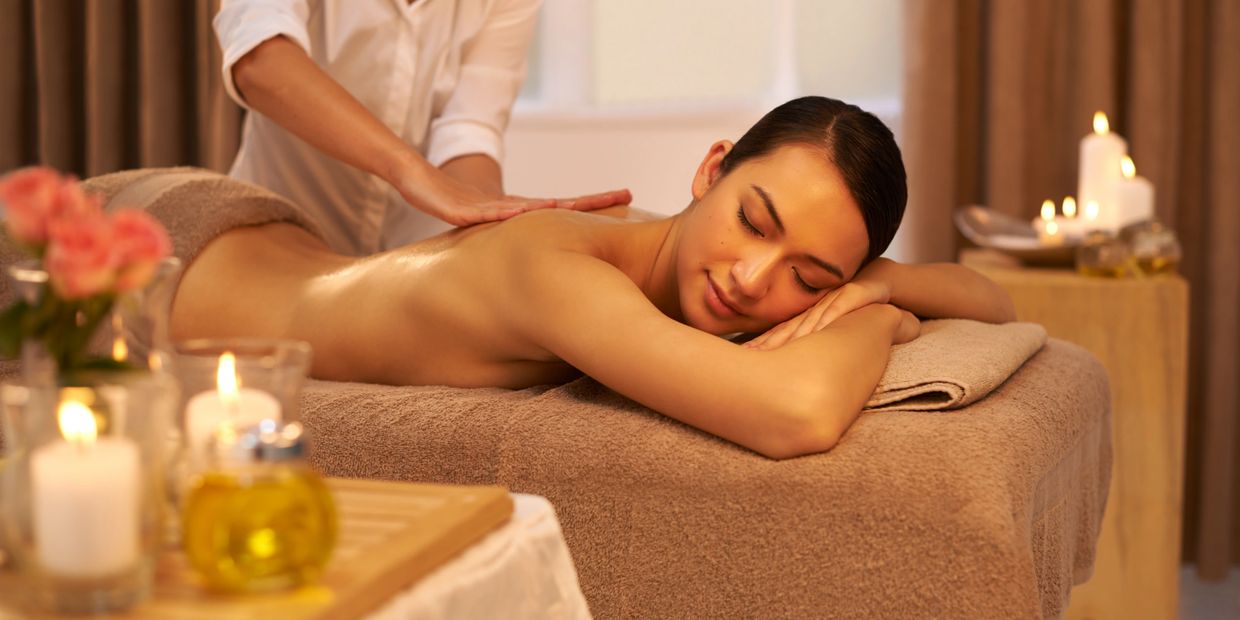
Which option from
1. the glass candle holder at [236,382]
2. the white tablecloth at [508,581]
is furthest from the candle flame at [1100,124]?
the glass candle holder at [236,382]

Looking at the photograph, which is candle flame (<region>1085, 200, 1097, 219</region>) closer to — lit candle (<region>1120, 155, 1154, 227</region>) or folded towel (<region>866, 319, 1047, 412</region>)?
lit candle (<region>1120, 155, 1154, 227</region>)

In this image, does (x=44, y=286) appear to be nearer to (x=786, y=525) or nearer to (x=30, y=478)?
(x=30, y=478)

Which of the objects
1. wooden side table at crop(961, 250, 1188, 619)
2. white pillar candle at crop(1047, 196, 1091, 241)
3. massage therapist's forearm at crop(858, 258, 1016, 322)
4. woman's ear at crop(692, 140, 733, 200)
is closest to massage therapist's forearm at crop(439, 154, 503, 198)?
woman's ear at crop(692, 140, 733, 200)

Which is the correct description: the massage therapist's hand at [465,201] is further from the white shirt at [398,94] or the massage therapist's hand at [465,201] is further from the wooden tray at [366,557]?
the wooden tray at [366,557]

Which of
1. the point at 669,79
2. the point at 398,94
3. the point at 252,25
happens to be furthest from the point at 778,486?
the point at 669,79

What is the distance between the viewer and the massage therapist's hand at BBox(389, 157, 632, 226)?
1554 millimetres

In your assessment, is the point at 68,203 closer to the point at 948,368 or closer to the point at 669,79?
the point at 948,368

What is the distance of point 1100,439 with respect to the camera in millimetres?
1712

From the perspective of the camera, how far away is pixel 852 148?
1410 millimetres

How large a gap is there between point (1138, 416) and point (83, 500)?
209 cm

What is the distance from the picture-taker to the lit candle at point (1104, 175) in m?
2.59

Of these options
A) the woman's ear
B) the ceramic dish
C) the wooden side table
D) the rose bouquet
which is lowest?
the wooden side table

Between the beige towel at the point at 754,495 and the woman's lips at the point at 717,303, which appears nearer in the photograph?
the beige towel at the point at 754,495

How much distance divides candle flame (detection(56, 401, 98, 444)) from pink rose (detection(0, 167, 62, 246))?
0.28ft
